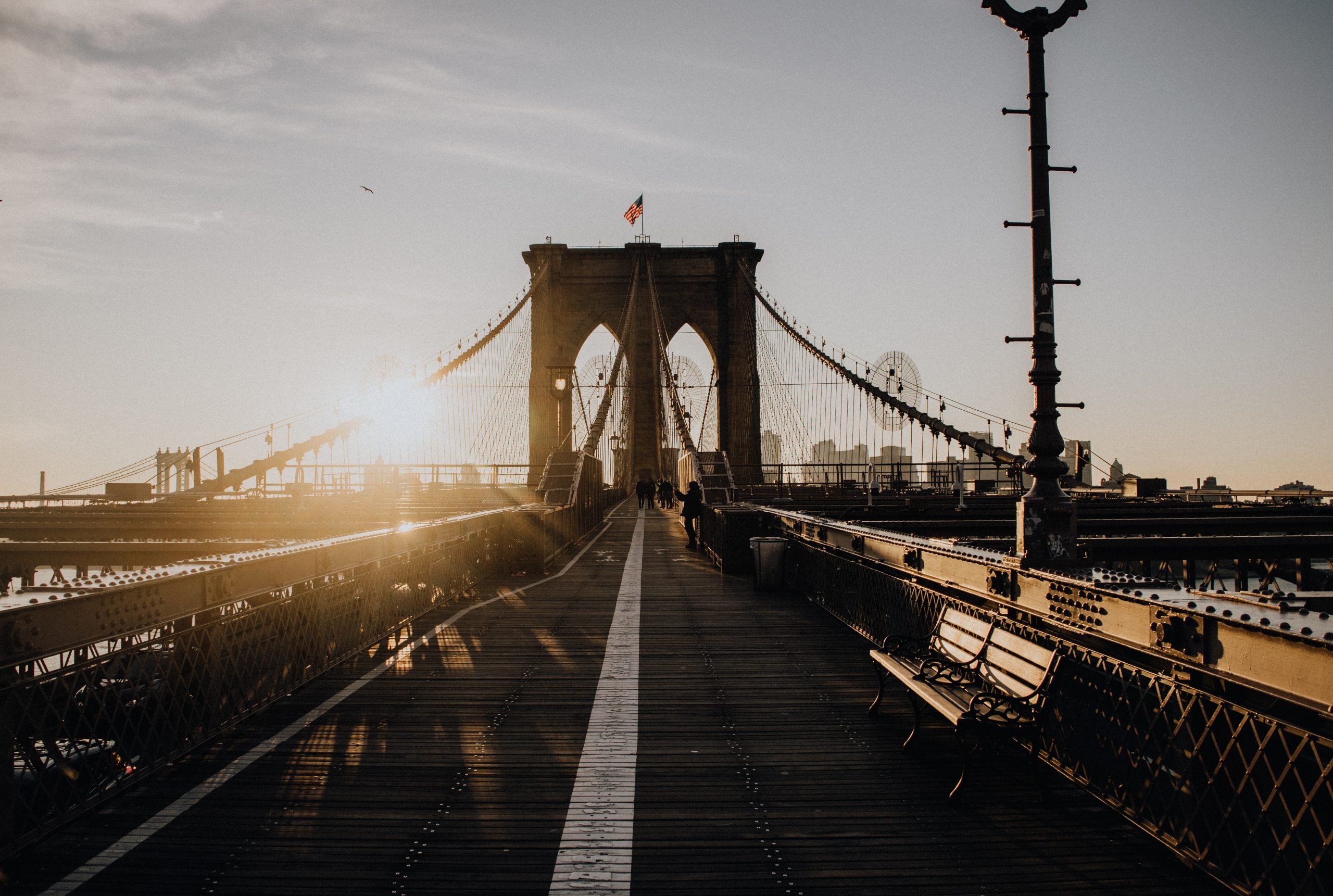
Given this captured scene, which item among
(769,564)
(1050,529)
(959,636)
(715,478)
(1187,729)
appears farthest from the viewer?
(715,478)

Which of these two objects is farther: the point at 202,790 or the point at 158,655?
the point at 158,655

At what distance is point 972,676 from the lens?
16.6 feet

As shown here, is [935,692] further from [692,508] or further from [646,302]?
[646,302]

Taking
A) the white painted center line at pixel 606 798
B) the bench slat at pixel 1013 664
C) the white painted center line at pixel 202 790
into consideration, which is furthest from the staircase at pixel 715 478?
the bench slat at pixel 1013 664

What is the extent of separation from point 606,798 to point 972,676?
232 cm

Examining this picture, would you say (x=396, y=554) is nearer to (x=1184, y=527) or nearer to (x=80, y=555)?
(x=80, y=555)

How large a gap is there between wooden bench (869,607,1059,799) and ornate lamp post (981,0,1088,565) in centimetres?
66

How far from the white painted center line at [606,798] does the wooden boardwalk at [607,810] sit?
0.03m

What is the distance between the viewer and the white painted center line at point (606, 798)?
11.4 ft

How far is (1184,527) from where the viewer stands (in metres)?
13.4

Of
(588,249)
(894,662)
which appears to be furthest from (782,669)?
(588,249)

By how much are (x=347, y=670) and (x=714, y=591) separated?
6.05 metres

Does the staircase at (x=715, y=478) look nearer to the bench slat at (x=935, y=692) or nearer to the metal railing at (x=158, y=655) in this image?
the metal railing at (x=158, y=655)

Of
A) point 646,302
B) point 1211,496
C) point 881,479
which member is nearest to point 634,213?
point 646,302
